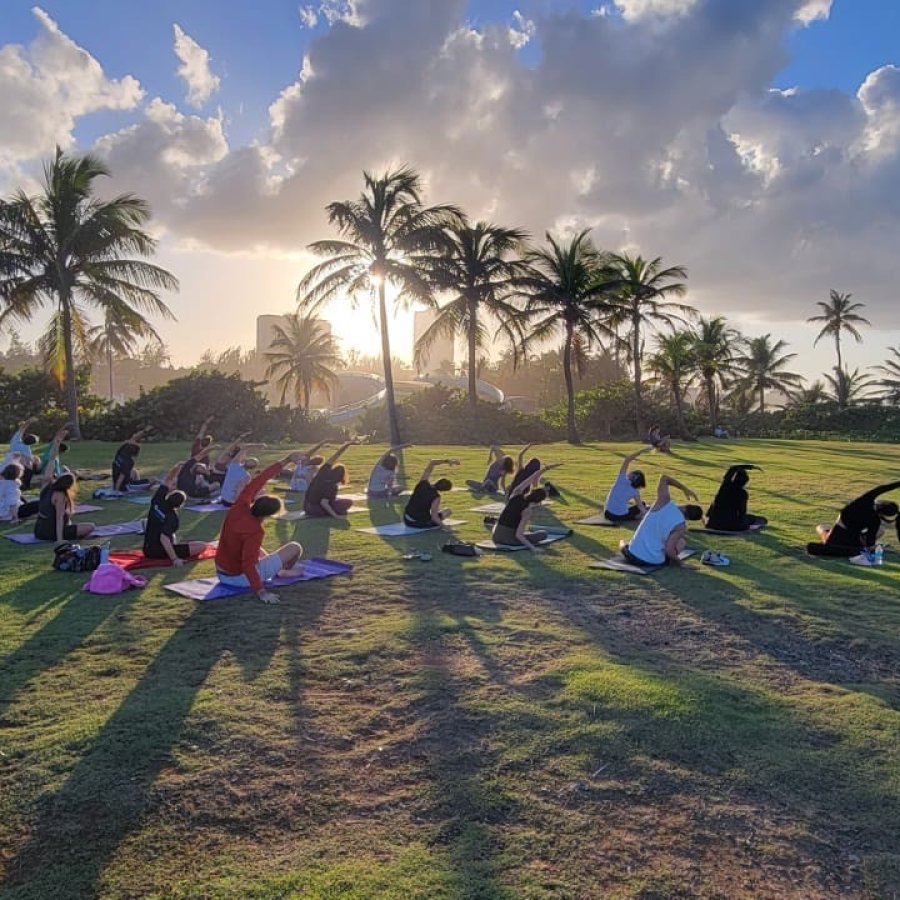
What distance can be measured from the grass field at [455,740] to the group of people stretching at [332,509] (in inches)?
28.4

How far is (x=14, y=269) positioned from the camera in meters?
25.5

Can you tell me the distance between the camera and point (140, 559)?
381 inches

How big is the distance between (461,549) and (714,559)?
10.7 ft

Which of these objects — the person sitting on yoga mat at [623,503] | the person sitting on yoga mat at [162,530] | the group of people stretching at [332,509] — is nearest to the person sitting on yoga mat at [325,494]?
the group of people stretching at [332,509]

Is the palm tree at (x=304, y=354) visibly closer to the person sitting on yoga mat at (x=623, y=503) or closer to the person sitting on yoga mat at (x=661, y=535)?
the person sitting on yoga mat at (x=623, y=503)

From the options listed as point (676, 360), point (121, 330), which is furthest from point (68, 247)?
point (676, 360)

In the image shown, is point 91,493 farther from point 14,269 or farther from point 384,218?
point 384,218

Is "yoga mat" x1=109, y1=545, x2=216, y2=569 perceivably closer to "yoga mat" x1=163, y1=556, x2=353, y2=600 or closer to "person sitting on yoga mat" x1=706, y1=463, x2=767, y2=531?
"yoga mat" x1=163, y1=556, x2=353, y2=600

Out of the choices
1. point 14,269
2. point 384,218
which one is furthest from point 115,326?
point 384,218

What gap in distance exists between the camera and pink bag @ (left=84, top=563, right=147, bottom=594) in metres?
8.30

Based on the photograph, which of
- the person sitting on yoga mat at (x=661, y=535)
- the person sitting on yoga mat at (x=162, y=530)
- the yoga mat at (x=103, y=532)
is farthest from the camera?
the yoga mat at (x=103, y=532)

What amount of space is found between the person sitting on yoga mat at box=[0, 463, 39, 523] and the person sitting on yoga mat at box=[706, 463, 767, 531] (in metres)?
11.1

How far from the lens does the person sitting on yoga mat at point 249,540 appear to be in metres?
7.80

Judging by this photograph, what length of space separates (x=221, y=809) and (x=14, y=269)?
86.6 feet
